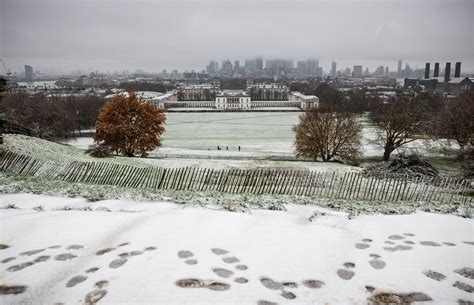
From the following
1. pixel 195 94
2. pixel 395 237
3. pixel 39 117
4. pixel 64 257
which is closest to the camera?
pixel 64 257

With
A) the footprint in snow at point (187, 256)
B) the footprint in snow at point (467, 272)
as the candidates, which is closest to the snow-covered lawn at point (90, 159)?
the footprint in snow at point (187, 256)

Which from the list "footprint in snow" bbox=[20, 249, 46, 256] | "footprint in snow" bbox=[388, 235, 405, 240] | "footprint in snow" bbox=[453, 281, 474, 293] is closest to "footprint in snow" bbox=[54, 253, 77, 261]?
"footprint in snow" bbox=[20, 249, 46, 256]

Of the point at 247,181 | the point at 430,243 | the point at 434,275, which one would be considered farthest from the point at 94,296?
the point at 247,181

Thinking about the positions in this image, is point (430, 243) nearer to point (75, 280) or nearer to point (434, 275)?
point (434, 275)

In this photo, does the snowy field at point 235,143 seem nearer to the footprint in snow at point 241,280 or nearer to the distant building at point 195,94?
the footprint in snow at point 241,280

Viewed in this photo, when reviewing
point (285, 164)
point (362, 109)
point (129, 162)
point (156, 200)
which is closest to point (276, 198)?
point (156, 200)

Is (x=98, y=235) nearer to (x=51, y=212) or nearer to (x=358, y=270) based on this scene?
(x=51, y=212)
